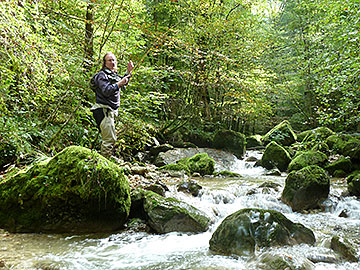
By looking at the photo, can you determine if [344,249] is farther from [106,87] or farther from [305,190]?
[106,87]

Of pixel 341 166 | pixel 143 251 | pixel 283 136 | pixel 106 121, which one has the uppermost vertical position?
pixel 283 136

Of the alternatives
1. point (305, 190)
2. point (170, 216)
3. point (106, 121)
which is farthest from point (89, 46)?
point (305, 190)

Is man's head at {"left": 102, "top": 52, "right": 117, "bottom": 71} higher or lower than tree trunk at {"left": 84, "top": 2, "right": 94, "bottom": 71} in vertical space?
lower

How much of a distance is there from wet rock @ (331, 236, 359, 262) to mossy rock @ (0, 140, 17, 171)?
570 centimetres

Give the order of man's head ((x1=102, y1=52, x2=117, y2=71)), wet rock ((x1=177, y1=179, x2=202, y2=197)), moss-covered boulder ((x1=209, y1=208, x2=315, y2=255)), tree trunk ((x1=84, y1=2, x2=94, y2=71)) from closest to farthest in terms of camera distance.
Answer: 1. moss-covered boulder ((x1=209, y1=208, x2=315, y2=255))
2. man's head ((x1=102, y1=52, x2=117, y2=71))
3. tree trunk ((x1=84, y1=2, x2=94, y2=71))
4. wet rock ((x1=177, y1=179, x2=202, y2=197))

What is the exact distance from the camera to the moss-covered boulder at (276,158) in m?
10.7

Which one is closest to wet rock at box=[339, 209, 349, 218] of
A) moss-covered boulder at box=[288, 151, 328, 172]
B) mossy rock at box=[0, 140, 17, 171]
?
moss-covered boulder at box=[288, 151, 328, 172]

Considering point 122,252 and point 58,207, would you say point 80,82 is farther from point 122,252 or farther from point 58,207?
point 122,252

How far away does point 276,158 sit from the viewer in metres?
10.9

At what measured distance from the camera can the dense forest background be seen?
467 cm

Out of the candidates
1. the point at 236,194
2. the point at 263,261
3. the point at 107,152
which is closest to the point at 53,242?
the point at 107,152

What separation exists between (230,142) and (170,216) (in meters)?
9.79

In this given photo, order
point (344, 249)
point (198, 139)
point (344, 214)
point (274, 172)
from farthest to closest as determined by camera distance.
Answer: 1. point (198, 139)
2. point (274, 172)
3. point (344, 214)
4. point (344, 249)

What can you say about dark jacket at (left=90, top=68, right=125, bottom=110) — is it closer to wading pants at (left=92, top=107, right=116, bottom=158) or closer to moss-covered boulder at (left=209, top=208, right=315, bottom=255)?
wading pants at (left=92, top=107, right=116, bottom=158)
